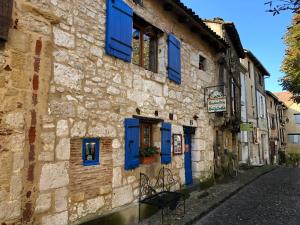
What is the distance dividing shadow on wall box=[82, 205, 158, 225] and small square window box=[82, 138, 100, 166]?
905 millimetres

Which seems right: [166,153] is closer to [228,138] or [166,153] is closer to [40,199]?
[40,199]

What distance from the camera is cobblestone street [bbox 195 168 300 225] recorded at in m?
5.70

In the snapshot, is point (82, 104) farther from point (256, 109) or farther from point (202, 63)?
point (256, 109)

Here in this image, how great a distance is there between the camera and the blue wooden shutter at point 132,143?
534 centimetres

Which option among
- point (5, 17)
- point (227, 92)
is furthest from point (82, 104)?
point (227, 92)

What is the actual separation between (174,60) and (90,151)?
3.60m

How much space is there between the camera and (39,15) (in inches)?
157

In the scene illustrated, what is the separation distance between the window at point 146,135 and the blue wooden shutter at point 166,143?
0.29 m

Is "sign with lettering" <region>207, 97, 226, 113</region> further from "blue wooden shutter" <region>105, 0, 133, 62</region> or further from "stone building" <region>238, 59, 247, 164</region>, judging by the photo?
"stone building" <region>238, 59, 247, 164</region>

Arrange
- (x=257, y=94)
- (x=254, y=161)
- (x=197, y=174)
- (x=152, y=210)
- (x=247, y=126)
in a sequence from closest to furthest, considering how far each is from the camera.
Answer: (x=152, y=210) < (x=197, y=174) < (x=247, y=126) < (x=254, y=161) < (x=257, y=94)

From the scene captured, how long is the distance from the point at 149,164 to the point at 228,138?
666cm

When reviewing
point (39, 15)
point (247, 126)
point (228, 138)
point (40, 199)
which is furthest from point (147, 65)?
point (247, 126)

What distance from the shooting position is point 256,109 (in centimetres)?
1986

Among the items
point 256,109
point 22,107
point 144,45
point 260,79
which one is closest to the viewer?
point 22,107
